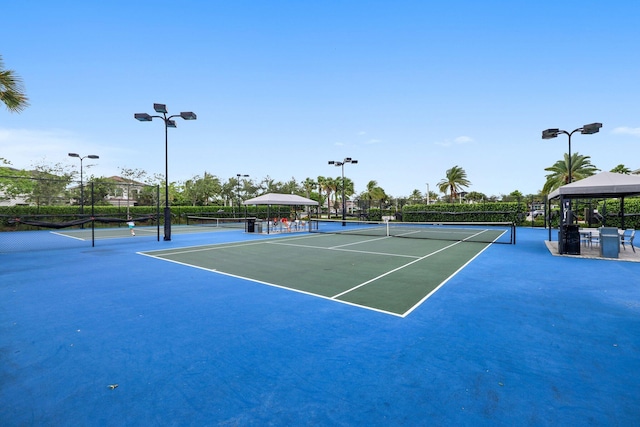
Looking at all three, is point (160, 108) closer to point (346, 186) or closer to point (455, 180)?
point (455, 180)

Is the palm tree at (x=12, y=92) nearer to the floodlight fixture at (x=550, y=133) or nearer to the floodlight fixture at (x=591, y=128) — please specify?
the floodlight fixture at (x=550, y=133)

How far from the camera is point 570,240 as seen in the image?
11.4 metres

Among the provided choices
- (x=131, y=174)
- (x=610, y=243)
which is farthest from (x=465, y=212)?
(x=131, y=174)

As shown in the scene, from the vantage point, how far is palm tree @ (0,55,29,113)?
9023 millimetres

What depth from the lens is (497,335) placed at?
425cm

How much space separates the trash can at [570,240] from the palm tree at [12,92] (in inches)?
787

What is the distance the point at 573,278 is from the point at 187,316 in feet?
31.0

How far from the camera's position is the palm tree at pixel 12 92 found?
902 cm

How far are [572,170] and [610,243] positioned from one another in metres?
28.3

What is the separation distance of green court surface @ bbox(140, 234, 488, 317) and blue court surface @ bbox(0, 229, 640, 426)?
2.04 feet

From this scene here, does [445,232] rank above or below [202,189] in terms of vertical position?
below

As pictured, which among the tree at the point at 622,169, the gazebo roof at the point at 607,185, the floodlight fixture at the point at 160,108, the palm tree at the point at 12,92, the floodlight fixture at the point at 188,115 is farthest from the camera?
the tree at the point at 622,169

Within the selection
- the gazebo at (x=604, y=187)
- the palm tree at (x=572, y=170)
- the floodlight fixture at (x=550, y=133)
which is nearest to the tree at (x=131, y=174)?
the floodlight fixture at (x=550, y=133)

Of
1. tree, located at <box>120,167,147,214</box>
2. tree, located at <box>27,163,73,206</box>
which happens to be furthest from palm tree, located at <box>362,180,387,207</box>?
tree, located at <box>27,163,73,206</box>
